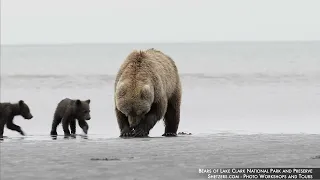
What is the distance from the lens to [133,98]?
12156 mm

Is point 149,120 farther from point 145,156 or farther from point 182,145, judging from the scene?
point 145,156

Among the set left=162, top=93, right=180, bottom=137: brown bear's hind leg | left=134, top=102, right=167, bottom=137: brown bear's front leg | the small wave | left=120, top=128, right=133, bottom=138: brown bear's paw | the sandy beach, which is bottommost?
the sandy beach

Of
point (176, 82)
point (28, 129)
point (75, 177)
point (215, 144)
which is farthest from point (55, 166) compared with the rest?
point (28, 129)

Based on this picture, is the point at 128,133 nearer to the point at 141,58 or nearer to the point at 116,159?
the point at 141,58

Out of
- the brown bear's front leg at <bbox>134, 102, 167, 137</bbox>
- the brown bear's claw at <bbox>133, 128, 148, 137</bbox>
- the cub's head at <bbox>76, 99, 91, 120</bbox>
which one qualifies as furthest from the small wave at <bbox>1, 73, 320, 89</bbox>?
the brown bear's claw at <bbox>133, 128, 148, 137</bbox>

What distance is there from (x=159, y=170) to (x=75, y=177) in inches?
31.5

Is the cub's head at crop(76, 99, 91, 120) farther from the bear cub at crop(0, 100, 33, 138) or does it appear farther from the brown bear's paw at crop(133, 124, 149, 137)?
the brown bear's paw at crop(133, 124, 149, 137)

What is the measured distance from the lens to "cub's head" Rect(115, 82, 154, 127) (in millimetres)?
12156

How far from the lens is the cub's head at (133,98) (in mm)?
12156

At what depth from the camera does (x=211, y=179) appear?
7145 millimetres

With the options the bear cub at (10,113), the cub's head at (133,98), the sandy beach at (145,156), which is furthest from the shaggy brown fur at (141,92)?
the bear cub at (10,113)

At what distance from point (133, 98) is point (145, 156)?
3.28 meters

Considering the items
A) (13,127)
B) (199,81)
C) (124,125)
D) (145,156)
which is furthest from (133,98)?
(199,81)

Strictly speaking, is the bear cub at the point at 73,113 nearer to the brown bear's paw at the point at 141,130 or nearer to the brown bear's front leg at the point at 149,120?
the brown bear's front leg at the point at 149,120
